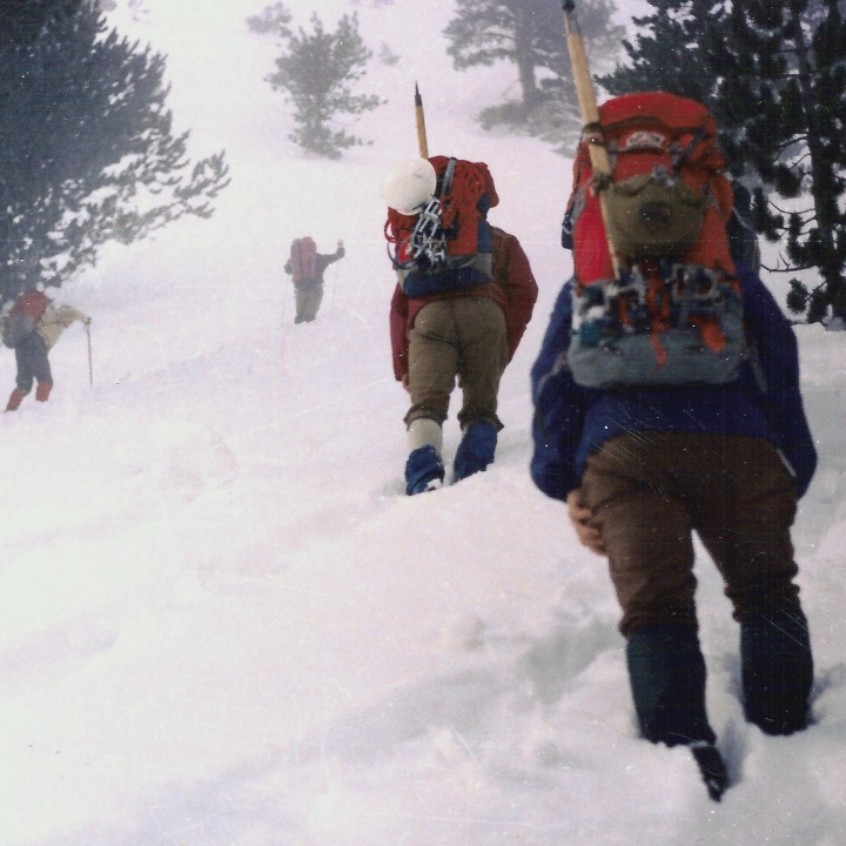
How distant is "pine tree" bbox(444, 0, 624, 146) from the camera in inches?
1056

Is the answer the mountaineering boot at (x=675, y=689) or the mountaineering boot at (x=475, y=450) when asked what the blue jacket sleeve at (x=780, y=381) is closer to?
the mountaineering boot at (x=675, y=689)

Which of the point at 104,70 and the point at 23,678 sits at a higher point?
the point at 104,70

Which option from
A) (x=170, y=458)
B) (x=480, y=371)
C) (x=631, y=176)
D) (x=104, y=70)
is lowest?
(x=170, y=458)

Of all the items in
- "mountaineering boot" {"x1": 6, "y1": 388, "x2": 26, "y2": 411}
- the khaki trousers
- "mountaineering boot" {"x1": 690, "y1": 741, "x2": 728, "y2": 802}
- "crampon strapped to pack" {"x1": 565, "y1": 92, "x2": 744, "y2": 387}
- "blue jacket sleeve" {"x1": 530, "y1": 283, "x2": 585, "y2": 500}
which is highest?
"crampon strapped to pack" {"x1": 565, "y1": 92, "x2": 744, "y2": 387}

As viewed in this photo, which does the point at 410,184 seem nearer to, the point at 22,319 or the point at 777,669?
the point at 777,669

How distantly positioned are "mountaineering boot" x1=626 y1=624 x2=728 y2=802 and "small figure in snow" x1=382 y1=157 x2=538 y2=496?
2.06 meters

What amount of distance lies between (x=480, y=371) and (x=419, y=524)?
40.1 inches

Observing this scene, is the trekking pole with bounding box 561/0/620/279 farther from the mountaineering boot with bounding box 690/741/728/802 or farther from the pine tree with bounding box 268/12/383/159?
the pine tree with bounding box 268/12/383/159

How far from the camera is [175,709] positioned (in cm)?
216

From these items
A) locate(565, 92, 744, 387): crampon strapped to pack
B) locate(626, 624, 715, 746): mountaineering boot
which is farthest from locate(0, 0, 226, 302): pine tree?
locate(626, 624, 715, 746): mountaineering boot

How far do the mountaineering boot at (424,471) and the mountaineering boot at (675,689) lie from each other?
2046 millimetres

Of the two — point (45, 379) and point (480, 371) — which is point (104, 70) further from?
point (480, 371)

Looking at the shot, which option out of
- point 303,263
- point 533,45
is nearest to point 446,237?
point 303,263

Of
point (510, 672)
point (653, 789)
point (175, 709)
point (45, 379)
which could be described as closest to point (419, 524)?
point (510, 672)
